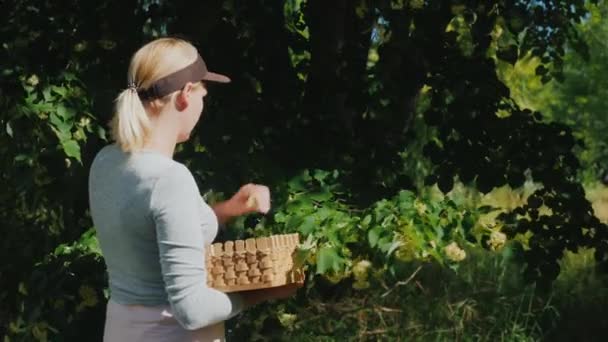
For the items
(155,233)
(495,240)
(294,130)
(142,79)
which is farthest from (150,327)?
Result: (294,130)

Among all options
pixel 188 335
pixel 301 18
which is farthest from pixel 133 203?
pixel 301 18

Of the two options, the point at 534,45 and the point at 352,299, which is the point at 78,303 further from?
the point at 534,45

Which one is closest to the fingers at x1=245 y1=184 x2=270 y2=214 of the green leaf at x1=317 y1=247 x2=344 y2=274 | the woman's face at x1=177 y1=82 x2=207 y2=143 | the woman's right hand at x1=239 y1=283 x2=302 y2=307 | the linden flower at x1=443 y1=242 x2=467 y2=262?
the woman's right hand at x1=239 y1=283 x2=302 y2=307

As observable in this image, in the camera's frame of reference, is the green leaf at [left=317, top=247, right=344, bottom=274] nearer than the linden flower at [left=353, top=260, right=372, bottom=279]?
Yes

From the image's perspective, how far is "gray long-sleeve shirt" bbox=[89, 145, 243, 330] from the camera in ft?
6.59

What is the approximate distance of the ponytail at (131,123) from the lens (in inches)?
82.9

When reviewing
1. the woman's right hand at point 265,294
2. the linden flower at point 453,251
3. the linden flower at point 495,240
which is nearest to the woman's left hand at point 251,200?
the woman's right hand at point 265,294

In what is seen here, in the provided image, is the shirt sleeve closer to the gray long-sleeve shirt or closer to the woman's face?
the gray long-sleeve shirt

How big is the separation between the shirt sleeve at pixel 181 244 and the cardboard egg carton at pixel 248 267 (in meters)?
0.17

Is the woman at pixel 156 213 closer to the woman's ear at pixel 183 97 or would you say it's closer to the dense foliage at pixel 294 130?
the woman's ear at pixel 183 97

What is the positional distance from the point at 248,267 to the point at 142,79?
44cm

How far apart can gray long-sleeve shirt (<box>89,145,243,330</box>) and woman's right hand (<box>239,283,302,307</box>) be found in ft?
0.19

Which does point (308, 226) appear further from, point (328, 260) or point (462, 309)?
point (462, 309)

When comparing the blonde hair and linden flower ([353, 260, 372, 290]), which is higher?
the blonde hair
